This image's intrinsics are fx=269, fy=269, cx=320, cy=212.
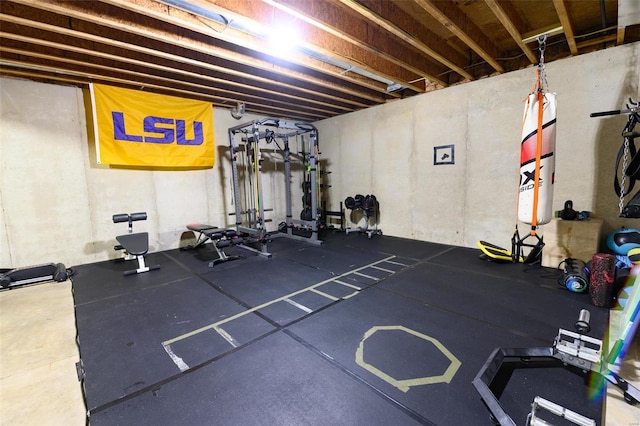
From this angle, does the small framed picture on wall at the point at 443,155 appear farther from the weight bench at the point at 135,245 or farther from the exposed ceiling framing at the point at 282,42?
the weight bench at the point at 135,245

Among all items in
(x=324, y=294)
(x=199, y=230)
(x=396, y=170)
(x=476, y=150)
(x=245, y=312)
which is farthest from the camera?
(x=396, y=170)

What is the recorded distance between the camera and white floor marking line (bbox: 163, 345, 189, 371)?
2117 mm

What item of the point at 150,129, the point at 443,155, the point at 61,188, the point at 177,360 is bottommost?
the point at 177,360

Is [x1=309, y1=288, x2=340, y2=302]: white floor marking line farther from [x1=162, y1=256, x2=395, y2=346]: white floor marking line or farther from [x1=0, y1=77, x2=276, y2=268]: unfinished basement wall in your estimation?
[x1=0, y1=77, x2=276, y2=268]: unfinished basement wall

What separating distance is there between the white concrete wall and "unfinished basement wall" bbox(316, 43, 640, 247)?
17 mm

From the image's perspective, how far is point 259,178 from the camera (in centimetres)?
547

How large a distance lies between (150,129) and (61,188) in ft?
5.78

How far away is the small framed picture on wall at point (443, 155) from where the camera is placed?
5293 millimetres

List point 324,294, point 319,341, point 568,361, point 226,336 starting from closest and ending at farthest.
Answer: point 568,361, point 319,341, point 226,336, point 324,294

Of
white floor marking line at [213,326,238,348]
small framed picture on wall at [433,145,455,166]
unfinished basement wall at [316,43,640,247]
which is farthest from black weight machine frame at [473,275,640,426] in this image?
small framed picture on wall at [433,145,455,166]

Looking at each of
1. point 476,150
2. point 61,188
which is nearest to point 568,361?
point 476,150

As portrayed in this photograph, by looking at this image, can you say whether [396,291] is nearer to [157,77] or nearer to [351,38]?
[351,38]

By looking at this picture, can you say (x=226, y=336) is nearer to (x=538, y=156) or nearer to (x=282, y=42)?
(x=282, y=42)

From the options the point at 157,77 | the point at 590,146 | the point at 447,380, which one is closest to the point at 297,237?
the point at 157,77
